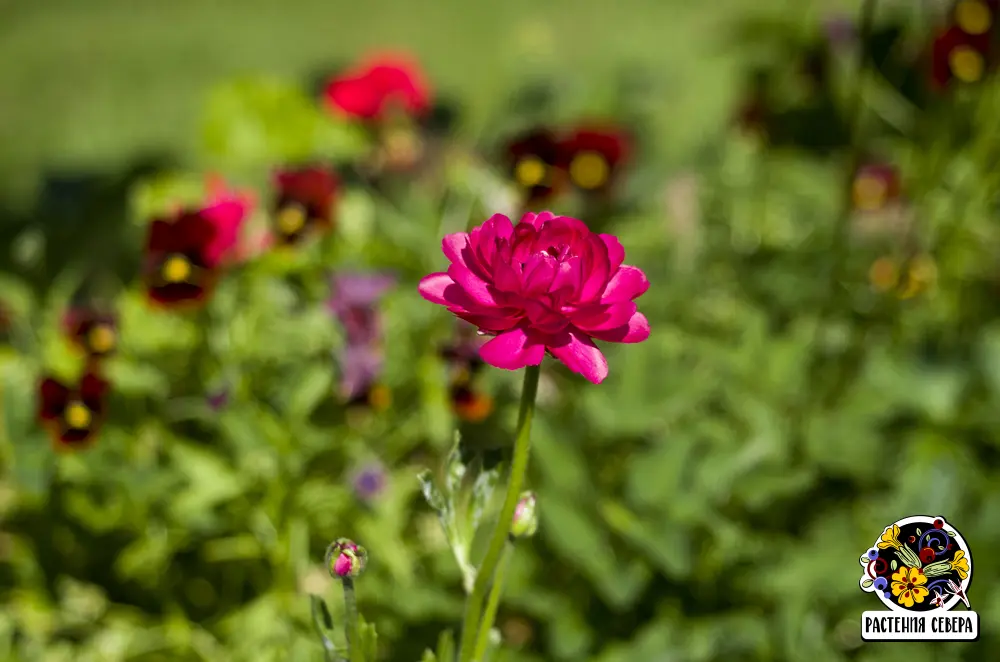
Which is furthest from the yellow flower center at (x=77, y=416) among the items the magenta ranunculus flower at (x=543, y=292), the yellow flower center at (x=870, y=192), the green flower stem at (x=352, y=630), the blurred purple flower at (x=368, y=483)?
the yellow flower center at (x=870, y=192)

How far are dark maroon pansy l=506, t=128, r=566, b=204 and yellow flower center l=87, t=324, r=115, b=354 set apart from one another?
692mm

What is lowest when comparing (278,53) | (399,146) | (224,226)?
(224,226)

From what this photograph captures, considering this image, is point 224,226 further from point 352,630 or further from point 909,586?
point 909,586

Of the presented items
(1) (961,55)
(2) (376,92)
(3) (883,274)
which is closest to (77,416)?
(2) (376,92)

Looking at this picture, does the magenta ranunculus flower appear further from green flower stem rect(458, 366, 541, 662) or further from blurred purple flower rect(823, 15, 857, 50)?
blurred purple flower rect(823, 15, 857, 50)

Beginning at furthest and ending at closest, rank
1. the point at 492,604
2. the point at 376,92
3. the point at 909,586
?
the point at 376,92, the point at 909,586, the point at 492,604

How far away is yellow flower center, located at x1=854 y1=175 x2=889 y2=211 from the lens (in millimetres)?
2051

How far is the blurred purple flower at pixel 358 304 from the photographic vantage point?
1498 millimetres

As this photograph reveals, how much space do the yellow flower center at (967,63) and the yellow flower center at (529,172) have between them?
2.45 feet

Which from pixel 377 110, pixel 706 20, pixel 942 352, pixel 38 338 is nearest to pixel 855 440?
pixel 942 352

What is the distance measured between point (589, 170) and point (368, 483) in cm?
76

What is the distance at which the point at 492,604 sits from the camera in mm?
792

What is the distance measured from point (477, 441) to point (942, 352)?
2.48 feet

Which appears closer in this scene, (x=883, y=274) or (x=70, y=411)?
(x=70, y=411)
